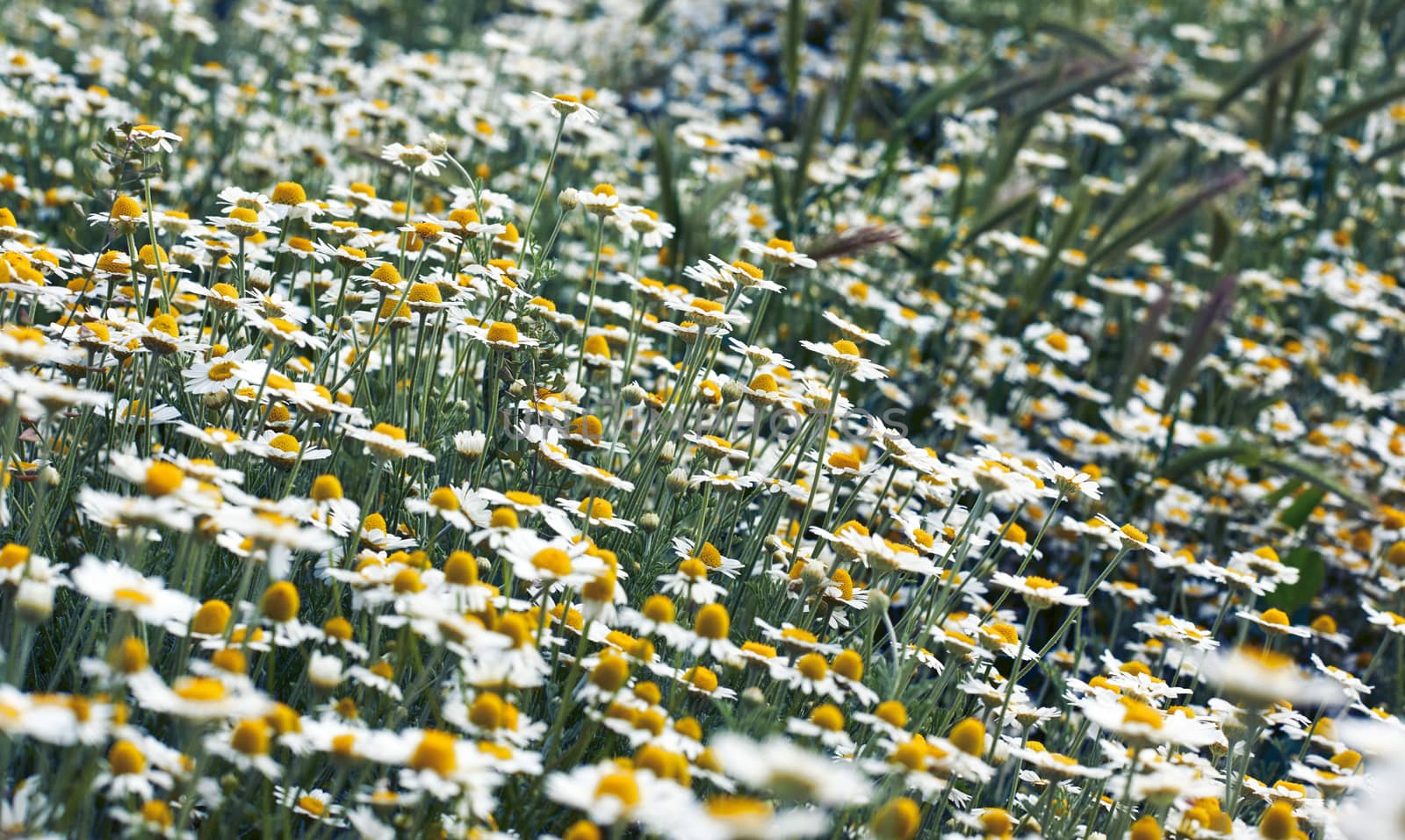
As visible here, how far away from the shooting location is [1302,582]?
3.59 metres

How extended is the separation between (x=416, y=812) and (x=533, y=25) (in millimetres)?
7358

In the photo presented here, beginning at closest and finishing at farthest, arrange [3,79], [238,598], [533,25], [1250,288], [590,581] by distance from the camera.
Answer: [238,598] → [590,581] → [3,79] → [1250,288] → [533,25]

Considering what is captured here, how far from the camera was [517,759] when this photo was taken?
1550 millimetres

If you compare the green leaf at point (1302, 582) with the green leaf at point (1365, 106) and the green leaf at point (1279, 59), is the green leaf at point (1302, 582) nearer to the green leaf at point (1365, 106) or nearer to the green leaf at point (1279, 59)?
the green leaf at point (1365, 106)

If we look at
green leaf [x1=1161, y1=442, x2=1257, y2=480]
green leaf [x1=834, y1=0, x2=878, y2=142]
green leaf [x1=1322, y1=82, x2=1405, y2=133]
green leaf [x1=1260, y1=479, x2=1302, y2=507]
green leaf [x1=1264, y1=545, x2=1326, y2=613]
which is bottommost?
green leaf [x1=1264, y1=545, x2=1326, y2=613]

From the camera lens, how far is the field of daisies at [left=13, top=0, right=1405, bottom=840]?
1638mm

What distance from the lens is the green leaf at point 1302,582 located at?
358 cm

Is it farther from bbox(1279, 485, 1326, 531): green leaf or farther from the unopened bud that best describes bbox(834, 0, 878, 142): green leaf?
the unopened bud

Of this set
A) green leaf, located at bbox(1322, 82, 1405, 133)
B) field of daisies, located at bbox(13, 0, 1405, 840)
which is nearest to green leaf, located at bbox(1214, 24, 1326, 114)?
field of daisies, located at bbox(13, 0, 1405, 840)

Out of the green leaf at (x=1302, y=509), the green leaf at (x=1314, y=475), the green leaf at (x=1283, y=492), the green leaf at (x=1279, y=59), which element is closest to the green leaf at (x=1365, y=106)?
the green leaf at (x=1279, y=59)

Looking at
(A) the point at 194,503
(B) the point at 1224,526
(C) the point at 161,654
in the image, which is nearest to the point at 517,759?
(A) the point at 194,503

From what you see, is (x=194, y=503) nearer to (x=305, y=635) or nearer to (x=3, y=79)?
(x=305, y=635)

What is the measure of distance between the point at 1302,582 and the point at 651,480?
2.01 meters

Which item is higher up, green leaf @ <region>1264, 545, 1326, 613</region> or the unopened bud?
the unopened bud
